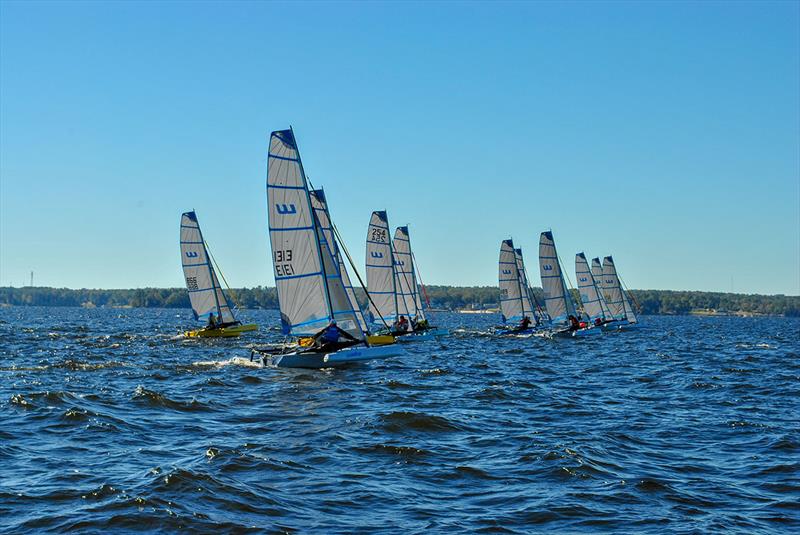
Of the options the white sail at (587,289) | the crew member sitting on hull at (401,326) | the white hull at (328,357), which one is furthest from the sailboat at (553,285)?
the white hull at (328,357)

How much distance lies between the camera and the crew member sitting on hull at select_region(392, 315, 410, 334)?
51.0 m

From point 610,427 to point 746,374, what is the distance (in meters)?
16.9

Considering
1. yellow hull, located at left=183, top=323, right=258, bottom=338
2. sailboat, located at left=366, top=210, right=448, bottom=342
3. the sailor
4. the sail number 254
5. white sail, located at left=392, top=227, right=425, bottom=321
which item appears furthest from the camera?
white sail, located at left=392, top=227, right=425, bottom=321

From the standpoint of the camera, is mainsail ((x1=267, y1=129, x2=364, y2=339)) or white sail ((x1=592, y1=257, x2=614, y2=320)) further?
white sail ((x1=592, y1=257, x2=614, y2=320))

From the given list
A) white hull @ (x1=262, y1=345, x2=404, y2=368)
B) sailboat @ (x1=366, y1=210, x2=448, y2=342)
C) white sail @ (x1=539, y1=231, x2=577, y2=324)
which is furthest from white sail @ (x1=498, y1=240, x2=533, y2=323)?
white hull @ (x1=262, y1=345, x2=404, y2=368)

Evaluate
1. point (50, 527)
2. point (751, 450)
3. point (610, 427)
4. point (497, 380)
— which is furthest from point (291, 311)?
point (50, 527)

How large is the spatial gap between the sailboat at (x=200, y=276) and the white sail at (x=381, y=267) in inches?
412

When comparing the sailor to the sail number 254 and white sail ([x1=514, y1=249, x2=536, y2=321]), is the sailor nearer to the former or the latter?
white sail ([x1=514, y1=249, x2=536, y2=321])

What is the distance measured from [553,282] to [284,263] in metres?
32.2

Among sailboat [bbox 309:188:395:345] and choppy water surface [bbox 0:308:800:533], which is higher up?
sailboat [bbox 309:188:395:345]

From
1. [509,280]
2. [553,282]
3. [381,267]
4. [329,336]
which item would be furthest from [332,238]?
[553,282]

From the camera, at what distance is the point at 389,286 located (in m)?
52.9

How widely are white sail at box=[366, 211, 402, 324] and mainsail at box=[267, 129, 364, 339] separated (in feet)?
63.4

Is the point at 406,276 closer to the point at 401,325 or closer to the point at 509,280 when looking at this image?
the point at 401,325
